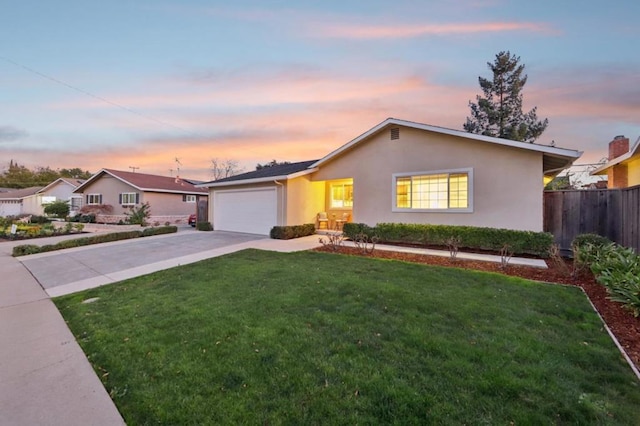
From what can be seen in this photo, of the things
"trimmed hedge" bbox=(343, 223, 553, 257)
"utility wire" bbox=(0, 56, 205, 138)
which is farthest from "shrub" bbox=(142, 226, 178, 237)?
"trimmed hedge" bbox=(343, 223, 553, 257)

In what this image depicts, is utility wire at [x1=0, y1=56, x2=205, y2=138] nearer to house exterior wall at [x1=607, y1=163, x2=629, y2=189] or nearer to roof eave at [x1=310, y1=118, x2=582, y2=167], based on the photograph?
roof eave at [x1=310, y1=118, x2=582, y2=167]

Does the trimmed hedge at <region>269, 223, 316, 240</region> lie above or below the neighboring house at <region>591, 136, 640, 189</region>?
below

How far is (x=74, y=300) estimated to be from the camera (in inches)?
222

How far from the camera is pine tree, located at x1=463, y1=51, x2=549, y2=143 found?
2428cm

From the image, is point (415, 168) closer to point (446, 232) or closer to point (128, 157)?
point (446, 232)

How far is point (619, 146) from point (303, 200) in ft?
49.4

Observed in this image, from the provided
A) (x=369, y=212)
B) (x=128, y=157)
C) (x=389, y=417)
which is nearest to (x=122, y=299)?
(x=389, y=417)

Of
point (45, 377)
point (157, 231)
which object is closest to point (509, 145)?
point (45, 377)

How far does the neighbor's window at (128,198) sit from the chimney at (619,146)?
99.9ft

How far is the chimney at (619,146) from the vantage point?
13.0 meters

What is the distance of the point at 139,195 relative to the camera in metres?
22.8

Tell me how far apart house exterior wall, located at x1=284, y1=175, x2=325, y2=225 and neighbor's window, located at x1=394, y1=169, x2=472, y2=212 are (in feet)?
15.1

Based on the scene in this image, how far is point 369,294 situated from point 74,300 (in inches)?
229

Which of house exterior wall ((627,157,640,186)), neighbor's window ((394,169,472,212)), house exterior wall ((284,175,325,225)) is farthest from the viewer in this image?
house exterior wall ((284,175,325,225))
